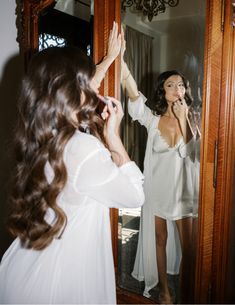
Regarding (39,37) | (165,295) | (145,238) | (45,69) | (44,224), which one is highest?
(39,37)

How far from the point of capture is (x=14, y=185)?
111cm

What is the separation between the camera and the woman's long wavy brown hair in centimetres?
97

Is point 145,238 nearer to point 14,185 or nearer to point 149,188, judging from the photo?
point 149,188

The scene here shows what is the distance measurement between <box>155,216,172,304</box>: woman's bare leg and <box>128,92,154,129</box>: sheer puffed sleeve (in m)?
0.40

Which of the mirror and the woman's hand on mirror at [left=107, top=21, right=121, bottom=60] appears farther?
the woman's hand on mirror at [left=107, top=21, right=121, bottom=60]

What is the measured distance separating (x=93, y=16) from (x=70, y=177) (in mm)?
736

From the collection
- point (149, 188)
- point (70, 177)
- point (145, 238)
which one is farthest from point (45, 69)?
point (145, 238)

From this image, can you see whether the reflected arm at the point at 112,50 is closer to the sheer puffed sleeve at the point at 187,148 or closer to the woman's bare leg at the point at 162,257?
the sheer puffed sleeve at the point at 187,148

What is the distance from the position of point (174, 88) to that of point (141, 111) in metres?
0.17

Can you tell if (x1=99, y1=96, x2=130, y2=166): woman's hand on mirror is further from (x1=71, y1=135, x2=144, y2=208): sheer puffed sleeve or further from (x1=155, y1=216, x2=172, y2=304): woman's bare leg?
(x1=155, y1=216, x2=172, y2=304): woman's bare leg

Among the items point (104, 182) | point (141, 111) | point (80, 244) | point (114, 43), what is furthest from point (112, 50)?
point (80, 244)

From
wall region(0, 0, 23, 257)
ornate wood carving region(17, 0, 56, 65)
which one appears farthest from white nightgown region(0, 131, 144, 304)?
wall region(0, 0, 23, 257)

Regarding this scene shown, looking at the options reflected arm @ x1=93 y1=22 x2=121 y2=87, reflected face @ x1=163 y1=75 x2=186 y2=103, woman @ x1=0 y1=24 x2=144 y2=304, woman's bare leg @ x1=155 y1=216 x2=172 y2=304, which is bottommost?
woman's bare leg @ x1=155 y1=216 x2=172 y2=304

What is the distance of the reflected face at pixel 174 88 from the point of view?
1.16m
